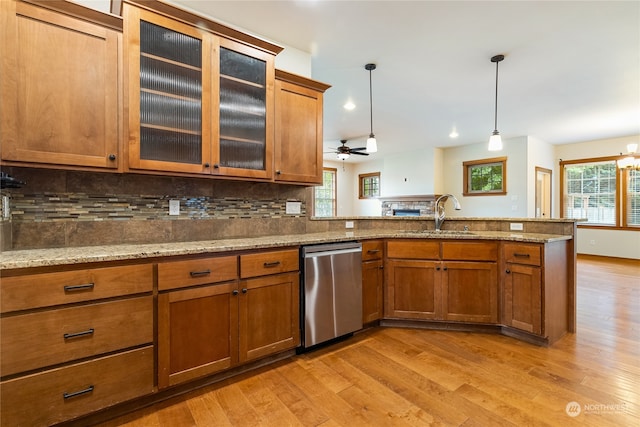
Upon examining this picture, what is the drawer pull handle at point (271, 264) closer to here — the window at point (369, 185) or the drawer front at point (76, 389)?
the drawer front at point (76, 389)

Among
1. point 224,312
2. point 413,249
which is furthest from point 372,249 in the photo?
point 224,312

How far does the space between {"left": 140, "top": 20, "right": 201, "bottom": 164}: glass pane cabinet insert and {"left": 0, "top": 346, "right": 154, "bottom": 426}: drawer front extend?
3.88 feet

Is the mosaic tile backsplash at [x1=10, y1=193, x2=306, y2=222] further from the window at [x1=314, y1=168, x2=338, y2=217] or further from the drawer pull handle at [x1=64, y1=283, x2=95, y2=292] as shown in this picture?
the window at [x1=314, y1=168, x2=338, y2=217]

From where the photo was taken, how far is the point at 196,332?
1.78 meters

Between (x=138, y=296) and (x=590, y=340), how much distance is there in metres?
3.46

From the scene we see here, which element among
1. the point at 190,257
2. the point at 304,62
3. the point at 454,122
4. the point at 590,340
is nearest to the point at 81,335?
the point at 190,257

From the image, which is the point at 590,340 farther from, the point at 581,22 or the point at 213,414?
the point at 213,414

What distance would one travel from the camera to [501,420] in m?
1.56

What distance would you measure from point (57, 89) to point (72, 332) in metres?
1.30

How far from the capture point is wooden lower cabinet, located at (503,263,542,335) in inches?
93.7

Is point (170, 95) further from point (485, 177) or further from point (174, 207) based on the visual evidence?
point (485, 177)

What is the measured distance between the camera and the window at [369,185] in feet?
30.9

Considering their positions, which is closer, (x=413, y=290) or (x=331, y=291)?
(x=331, y=291)

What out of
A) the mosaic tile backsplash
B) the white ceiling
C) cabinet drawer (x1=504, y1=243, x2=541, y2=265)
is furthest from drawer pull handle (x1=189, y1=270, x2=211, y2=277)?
cabinet drawer (x1=504, y1=243, x2=541, y2=265)
